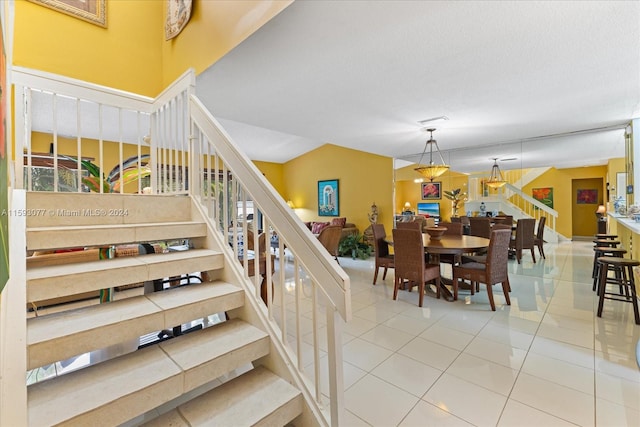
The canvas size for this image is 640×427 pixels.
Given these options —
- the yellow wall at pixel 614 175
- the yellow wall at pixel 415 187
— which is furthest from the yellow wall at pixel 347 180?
the yellow wall at pixel 614 175

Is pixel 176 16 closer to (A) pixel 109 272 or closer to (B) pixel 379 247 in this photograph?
(A) pixel 109 272

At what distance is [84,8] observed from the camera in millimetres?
3656

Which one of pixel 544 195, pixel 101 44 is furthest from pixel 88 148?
pixel 544 195

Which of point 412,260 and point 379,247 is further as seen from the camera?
point 379,247

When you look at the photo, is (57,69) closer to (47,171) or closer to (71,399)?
(47,171)

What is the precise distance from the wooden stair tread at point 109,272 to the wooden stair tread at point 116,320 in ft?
0.37

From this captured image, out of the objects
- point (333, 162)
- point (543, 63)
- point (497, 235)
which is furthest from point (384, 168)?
point (543, 63)

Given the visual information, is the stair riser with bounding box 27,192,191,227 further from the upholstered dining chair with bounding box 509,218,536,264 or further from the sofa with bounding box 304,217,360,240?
the upholstered dining chair with bounding box 509,218,536,264

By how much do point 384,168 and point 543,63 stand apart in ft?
15.8

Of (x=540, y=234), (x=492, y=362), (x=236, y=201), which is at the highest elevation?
(x=236, y=201)

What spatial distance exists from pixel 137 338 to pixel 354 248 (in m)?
5.87

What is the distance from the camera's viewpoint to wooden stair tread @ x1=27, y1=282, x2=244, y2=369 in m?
1.16

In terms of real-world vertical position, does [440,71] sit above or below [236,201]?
above

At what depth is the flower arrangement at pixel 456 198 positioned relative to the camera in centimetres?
583
